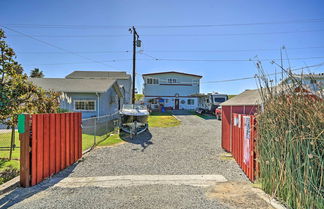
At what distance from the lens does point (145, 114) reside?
38.4 feet

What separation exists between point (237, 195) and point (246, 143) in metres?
1.59

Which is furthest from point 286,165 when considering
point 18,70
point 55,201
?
point 18,70

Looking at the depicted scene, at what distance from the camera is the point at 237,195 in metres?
3.50

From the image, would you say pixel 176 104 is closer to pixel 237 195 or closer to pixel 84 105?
pixel 84 105

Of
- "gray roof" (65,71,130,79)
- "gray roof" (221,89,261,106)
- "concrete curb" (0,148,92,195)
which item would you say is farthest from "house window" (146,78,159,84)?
"concrete curb" (0,148,92,195)

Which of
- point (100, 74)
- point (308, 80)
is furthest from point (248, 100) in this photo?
point (100, 74)

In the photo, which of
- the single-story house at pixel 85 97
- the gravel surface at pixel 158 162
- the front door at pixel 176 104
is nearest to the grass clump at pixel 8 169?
the gravel surface at pixel 158 162

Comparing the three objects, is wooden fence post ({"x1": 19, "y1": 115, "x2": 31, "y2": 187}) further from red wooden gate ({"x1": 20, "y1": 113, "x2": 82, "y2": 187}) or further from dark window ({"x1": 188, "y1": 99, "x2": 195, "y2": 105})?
dark window ({"x1": 188, "y1": 99, "x2": 195, "y2": 105})

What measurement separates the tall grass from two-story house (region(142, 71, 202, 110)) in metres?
29.5

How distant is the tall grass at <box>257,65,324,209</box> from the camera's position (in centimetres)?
247

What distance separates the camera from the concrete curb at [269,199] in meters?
2.99

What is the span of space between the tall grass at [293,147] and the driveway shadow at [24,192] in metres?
4.66

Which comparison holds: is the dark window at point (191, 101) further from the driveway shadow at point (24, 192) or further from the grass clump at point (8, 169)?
the driveway shadow at point (24, 192)

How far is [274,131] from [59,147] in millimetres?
5218
